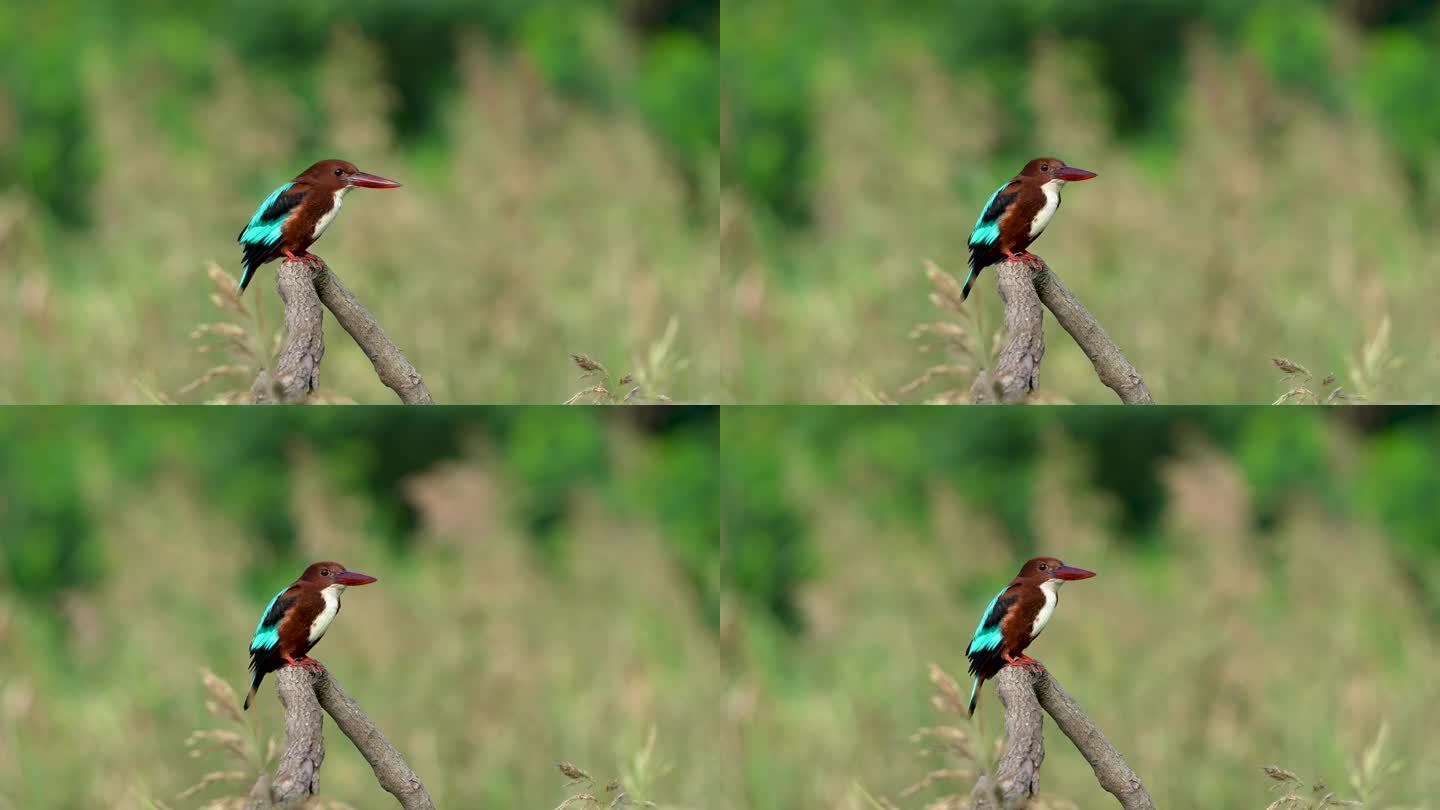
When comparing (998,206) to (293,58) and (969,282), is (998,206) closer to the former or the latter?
(969,282)

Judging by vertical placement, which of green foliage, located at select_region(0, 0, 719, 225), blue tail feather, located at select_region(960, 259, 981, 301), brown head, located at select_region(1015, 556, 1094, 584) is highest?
green foliage, located at select_region(0, 0, 719, 225)

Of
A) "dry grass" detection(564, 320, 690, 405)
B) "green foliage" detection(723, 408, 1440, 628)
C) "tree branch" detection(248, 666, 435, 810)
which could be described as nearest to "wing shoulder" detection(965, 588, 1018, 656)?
"green foliage" detection(723, 408, 1440, 628)

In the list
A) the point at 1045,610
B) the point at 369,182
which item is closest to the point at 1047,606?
the point at 1045,610

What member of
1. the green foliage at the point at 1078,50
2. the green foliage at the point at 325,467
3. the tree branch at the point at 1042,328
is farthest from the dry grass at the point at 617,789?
the green foliage at the point at 1078,50

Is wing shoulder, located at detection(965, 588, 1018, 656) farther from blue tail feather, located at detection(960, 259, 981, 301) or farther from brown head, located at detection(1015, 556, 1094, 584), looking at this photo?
blue tail feather, located at detection(960, 259, 981, 301)

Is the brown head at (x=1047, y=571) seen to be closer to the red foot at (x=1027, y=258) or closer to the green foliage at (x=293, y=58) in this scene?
the red foot at (x=1027, y=258)

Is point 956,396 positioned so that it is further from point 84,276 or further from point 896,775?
point 84,276
